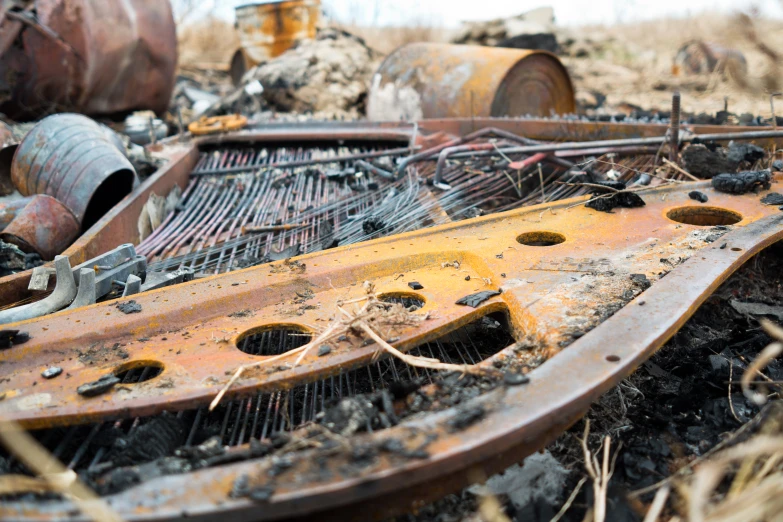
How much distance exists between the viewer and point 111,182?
175 inches

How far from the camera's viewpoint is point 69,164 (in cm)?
404

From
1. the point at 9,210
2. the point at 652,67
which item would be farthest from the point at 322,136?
the point at 652,67

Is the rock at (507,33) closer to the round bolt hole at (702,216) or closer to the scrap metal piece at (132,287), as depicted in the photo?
the round bolt hole at (702,216)

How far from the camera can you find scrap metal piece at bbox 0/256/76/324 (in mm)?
2361

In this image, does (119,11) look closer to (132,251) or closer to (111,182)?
(111,182)

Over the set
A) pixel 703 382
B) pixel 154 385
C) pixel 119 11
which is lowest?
pixel 703 382

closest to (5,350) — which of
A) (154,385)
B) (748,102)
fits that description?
(154,385)

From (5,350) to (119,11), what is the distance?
5.88 m

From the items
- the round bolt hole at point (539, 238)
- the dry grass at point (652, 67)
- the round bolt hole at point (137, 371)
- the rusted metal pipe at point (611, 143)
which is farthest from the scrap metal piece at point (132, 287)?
the dry grass at point (652, 67)

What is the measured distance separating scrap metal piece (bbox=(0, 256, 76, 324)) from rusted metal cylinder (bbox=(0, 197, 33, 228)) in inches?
56.6

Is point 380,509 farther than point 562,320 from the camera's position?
No

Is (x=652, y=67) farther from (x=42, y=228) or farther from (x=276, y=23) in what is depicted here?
(x=42, y=228)

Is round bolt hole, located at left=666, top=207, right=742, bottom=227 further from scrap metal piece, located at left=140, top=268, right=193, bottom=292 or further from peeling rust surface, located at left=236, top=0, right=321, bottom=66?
peeling rust surface, located at left=236, top=0, right=321, bottom=66

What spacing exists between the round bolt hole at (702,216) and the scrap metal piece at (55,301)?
2585 mm
